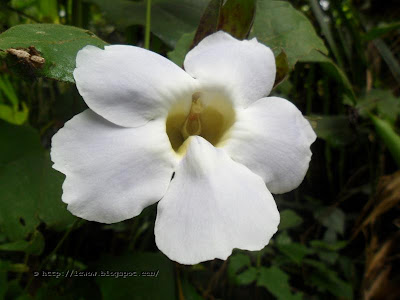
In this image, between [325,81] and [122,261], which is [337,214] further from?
[122,261]

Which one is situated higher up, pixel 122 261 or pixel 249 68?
pixel 249 68

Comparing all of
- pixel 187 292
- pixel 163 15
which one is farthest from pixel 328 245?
pixel 163 15

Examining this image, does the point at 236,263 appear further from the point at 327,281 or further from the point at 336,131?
the point at 336,131

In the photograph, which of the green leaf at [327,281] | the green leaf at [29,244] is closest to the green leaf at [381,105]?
the green leaf at [327,281]

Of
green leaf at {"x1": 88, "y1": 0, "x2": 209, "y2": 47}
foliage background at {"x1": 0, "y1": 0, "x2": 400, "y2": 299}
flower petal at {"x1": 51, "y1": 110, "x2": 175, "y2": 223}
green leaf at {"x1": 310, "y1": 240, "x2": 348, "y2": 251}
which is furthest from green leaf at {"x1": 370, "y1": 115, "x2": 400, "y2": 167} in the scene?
flower petal at {"x1": 51, "y1": 110, "x2": 175, "y2": 223}

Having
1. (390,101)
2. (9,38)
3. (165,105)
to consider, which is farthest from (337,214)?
(9,38)

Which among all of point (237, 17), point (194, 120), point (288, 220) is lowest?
point (288, 220)
